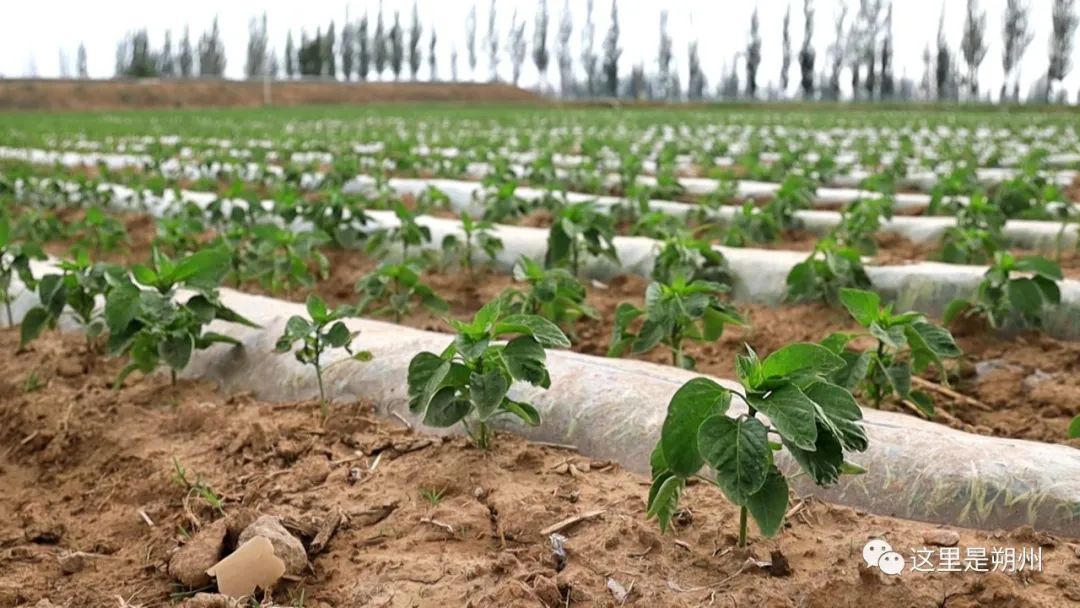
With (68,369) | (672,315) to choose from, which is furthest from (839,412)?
(68,369)

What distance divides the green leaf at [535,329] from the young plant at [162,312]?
1244mm

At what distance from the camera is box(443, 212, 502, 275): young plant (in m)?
4.46

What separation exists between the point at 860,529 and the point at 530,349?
0.81m

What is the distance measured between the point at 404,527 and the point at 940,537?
44.1 inches

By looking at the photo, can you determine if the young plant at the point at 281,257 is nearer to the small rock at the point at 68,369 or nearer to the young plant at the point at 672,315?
the small rock at the point at 68,369

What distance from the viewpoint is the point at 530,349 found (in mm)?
2193

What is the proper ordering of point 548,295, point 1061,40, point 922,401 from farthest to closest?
point 1061,40
point 548,295
point 922,401

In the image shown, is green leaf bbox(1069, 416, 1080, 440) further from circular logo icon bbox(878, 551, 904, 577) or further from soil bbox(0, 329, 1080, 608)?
circular logo icon bbox(878, 551, 904, 577)

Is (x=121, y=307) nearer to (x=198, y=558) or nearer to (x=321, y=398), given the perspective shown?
(x=321, y=398)

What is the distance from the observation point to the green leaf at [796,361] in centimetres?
175

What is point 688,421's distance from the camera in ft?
5.50

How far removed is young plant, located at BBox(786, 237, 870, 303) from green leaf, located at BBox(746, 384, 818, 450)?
82.0 inches

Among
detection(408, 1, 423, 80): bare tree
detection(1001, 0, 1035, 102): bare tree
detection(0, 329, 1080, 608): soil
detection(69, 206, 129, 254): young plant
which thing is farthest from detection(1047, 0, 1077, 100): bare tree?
detection(0, 329, 1080, 608): soil

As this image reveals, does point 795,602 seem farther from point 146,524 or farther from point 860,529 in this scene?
point 146,524
